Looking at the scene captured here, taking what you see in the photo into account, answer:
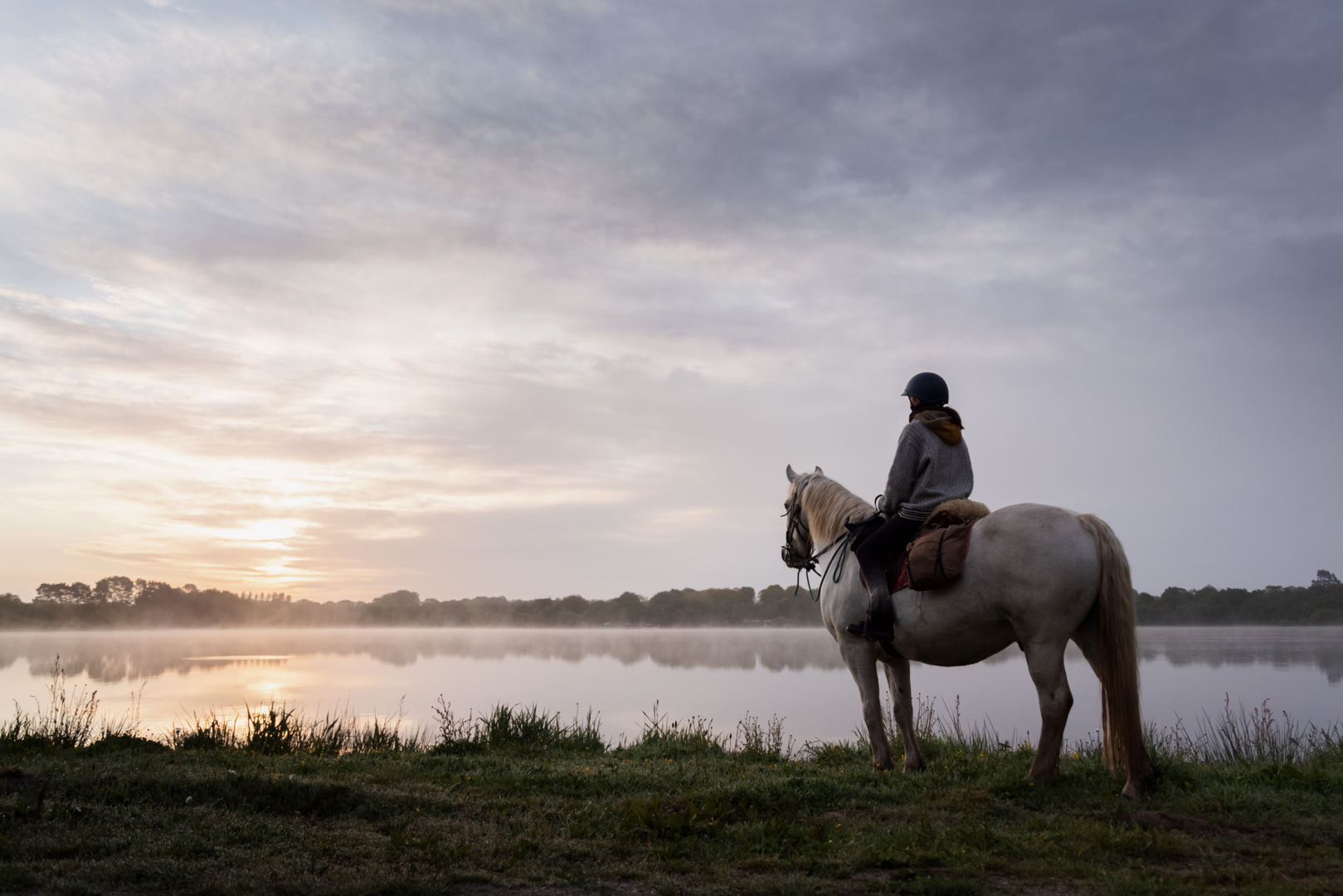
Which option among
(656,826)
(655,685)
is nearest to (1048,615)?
(656,826)

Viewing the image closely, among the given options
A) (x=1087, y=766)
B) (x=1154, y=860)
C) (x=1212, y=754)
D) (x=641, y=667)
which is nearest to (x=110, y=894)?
(x=1154, y=860)

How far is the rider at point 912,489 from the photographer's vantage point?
21.4ft

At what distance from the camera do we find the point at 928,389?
684cm

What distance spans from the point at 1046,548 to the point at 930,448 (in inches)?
Result: 48.2

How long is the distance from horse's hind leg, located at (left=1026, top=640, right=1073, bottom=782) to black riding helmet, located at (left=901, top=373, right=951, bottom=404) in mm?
2090

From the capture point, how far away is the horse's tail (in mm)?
5559

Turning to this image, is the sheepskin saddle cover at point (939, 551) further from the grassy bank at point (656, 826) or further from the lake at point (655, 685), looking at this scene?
the lake at point (655, 685)

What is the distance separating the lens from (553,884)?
4.04 meters

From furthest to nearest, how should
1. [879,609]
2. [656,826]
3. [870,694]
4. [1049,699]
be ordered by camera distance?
[870,694] → [879,609] → [1049,699] → [656,826]

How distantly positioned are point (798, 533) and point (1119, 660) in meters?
3.19

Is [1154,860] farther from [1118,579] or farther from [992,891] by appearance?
[1118,579]

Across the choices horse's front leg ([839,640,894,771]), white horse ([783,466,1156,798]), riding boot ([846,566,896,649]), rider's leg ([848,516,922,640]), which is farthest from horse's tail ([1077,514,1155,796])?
horse's front leg ([839,640,894,771])

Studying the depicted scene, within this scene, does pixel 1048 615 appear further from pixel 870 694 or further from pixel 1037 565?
pixel 870 694

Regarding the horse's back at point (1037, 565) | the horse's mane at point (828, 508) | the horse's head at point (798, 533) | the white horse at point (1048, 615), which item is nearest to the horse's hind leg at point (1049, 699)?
the white horse at point (1048, 615)
